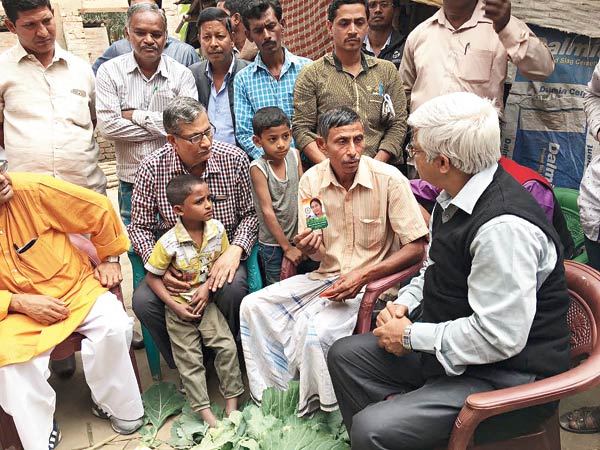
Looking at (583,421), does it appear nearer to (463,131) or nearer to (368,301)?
(368,301)

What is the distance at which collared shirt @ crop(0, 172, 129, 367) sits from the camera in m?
3.06

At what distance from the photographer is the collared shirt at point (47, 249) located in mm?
3056

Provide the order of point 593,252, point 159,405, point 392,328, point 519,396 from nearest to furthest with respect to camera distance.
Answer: point 519,396 → point 392,328 → point 593,252 → point 159,405

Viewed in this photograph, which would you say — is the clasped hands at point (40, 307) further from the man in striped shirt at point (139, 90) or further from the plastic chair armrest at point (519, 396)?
the plastic chair armrest at point (519, 396)

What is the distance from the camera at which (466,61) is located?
3623 millimetres

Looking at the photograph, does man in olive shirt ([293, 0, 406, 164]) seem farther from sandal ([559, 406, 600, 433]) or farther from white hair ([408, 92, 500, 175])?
sandal ([559, 406, 600, 433])

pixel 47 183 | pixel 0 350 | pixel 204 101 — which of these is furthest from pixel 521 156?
pixel 0 350

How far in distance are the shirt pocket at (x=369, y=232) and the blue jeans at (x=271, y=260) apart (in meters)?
0.67

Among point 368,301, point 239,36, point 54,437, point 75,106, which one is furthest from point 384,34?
point 54,437

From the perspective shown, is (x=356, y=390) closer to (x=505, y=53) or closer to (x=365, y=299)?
(x=365, y=299)

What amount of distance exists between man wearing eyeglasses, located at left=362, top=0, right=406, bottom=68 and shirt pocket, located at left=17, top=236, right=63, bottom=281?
304cm

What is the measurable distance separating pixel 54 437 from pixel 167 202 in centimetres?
153

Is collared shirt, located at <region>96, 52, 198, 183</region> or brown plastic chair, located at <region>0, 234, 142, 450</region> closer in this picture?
brown plastic chair, located at <region>0, 234, 142, 450</region>

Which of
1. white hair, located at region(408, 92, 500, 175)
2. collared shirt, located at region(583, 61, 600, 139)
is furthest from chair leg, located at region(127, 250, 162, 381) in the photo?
collared shirt, located at region(583, 61, 600, 139)
